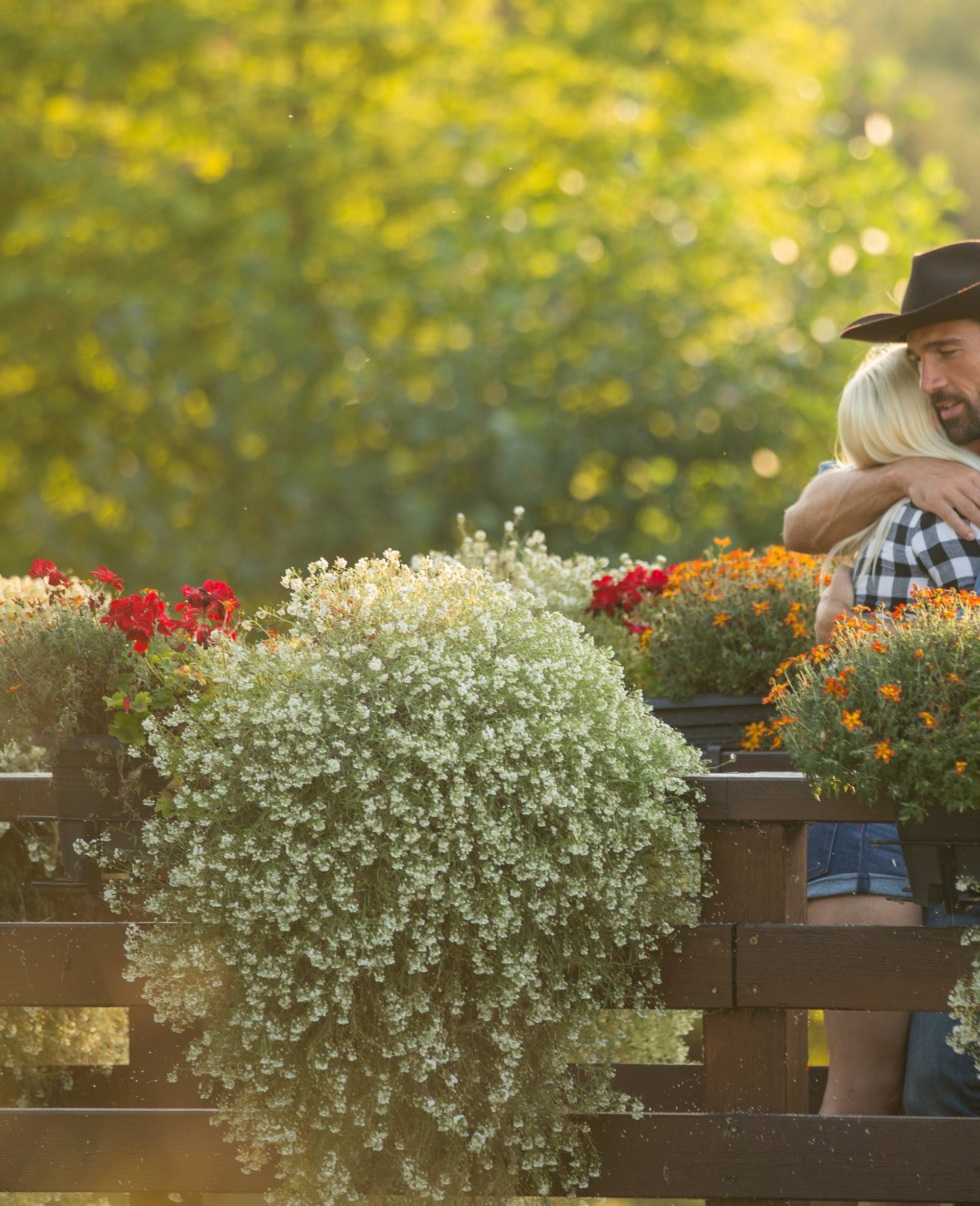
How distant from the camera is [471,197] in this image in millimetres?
9188

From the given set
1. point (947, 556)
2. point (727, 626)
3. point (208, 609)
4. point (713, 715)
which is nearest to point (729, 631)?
point (727, 626)

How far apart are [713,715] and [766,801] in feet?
3.05

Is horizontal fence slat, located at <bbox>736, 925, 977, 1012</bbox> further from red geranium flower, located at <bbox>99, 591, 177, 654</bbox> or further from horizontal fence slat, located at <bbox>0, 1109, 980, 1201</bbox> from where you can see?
red geranium flower, located at <bbox>99, 591, 177, 654</bbox>

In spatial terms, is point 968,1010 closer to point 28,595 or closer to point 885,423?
point 885,423

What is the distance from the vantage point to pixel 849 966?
6.85 ft

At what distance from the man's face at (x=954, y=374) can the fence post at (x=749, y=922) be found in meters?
1.18

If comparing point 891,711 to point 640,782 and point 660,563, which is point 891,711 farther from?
point 660,563

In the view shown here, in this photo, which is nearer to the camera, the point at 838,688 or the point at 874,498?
the point at 838,688

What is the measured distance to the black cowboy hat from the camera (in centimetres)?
275

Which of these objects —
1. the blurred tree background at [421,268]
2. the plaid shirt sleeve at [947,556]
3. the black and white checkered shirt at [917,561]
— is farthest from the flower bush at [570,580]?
the blurred tree background at [421,268]

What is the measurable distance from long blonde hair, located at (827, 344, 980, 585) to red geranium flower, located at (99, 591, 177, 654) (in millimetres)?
1572

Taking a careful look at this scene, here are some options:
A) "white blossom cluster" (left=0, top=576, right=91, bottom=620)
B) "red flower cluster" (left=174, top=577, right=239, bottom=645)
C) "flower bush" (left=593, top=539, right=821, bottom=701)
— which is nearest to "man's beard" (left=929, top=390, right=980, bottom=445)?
"flower bush" (left=593, top=539, right=821, bottom=701)

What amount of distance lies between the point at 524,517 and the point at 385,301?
2573mm

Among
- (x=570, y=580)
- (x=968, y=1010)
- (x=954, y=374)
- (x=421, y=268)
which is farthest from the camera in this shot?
(x=421, y=268)
